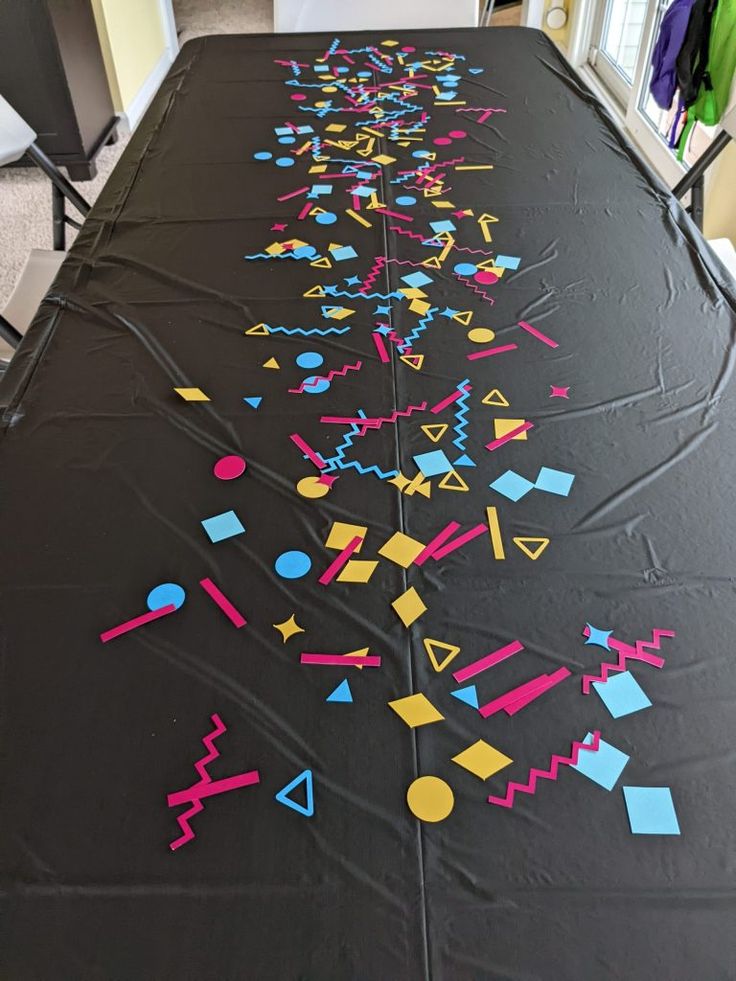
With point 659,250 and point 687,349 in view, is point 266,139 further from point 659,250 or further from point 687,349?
point 687,349

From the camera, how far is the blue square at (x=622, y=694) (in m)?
0.78

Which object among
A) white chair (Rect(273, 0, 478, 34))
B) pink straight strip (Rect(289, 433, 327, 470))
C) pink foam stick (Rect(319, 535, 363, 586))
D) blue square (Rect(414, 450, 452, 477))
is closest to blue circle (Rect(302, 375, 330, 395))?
pink straight strip (Rect(289, 433, 327, 470))

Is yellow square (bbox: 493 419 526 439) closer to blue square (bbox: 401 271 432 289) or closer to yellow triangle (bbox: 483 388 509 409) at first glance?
yellow triangle (bbox: 483 388 509 409)

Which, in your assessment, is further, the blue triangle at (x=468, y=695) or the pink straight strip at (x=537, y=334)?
the pink straight strip at (x=537, y=334)

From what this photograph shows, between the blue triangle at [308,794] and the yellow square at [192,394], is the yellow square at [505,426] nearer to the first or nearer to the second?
the yellow square at [192,394]

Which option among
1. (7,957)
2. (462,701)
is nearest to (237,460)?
(462,701)

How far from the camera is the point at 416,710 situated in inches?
30.9

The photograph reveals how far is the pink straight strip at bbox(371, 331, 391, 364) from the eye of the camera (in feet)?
4.07

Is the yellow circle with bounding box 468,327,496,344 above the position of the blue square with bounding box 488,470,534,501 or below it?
above

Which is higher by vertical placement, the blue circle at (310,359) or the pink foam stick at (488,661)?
the blue circle at (310,359)

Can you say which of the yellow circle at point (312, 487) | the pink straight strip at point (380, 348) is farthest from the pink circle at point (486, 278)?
the yellow circle at point (312, 487)

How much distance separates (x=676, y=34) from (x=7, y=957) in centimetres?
281

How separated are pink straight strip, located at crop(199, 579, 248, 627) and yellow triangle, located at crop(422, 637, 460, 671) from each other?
21 cm

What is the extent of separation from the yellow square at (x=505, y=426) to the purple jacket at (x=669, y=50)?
75.6 inches
